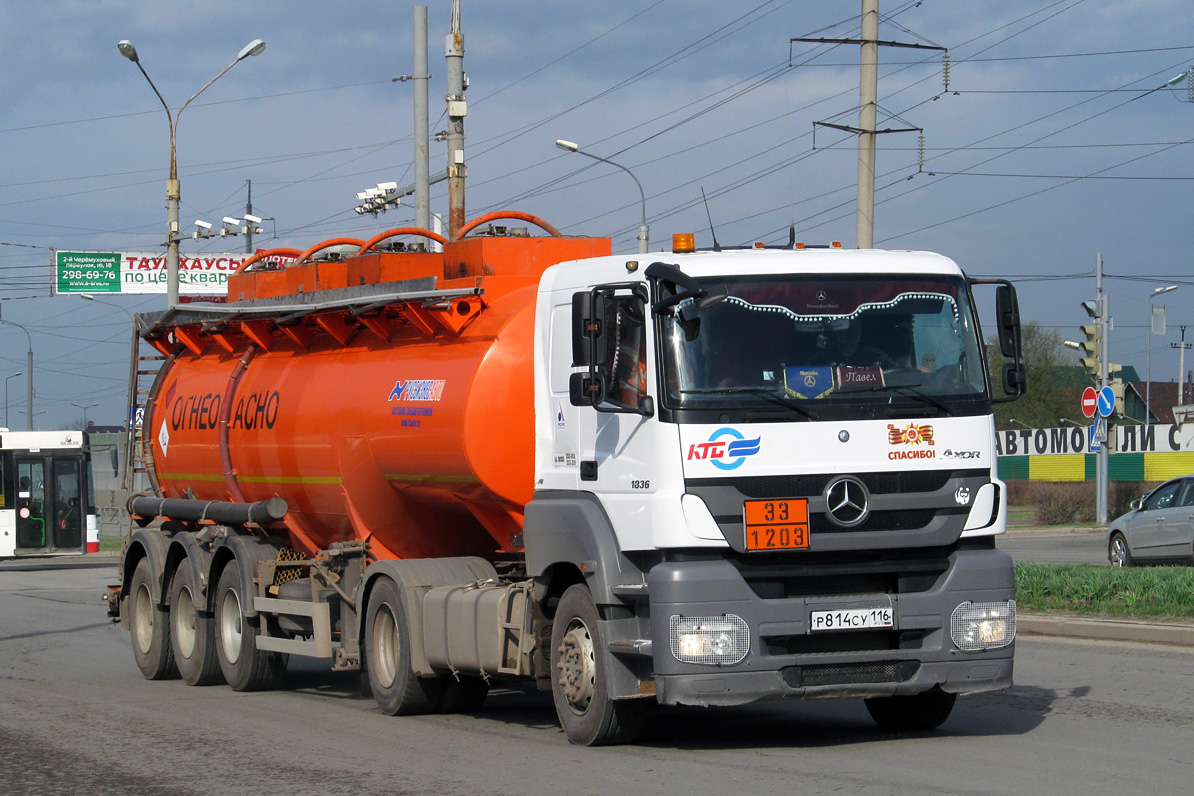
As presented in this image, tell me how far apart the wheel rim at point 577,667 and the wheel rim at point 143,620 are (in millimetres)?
7256

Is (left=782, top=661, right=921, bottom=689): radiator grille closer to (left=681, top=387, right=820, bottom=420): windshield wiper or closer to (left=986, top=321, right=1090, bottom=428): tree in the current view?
(left=681, top=387, right=820, bottom=420): windshield wiper

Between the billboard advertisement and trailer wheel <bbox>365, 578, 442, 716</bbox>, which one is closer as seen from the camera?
trailer wheel <bbox>365, 578, 442, 716</bbox>

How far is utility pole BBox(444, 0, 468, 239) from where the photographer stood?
792 inches

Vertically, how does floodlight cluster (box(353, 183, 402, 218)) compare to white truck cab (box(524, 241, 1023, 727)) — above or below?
above

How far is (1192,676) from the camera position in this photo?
11.5 m

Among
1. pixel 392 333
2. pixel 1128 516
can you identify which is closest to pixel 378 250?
pixel 392 333

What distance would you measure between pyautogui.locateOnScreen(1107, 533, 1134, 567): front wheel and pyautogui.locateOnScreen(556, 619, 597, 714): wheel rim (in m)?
15.6

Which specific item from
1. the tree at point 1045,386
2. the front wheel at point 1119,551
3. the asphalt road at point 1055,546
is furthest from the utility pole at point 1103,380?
the tree at point 1045,386

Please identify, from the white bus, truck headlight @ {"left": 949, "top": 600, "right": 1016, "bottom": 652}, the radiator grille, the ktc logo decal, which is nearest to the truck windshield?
the ktc logo decal

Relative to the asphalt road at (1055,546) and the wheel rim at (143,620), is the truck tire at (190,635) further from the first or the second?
the asphalt road at (1055,546)

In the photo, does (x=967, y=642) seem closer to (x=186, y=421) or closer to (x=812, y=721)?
(x=812, y=721)

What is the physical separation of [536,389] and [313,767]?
2866mm

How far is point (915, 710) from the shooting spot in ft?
30.8

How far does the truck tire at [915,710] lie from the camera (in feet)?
30.5
